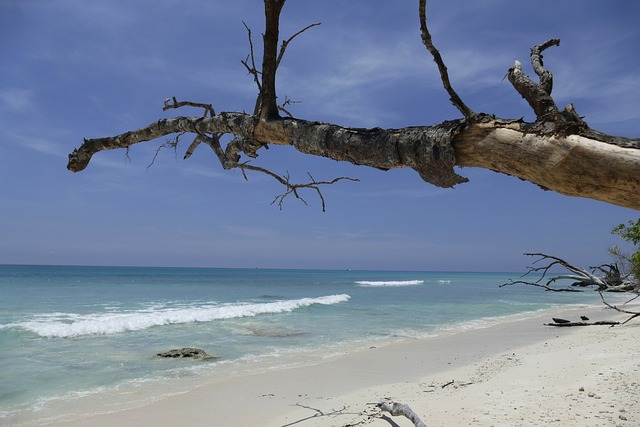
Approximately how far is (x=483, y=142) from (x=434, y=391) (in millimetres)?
5673

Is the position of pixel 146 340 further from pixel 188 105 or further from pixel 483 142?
pixel 483 142

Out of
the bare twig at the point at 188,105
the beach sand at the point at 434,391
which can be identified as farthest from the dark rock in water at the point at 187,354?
the bare twig at the point at 188,105

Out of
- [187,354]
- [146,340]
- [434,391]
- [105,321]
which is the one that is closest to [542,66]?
[434,391]

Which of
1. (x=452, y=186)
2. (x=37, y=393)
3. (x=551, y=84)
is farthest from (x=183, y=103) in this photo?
(x=37, y=393)

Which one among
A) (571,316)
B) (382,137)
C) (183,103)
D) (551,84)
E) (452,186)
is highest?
(183,103)

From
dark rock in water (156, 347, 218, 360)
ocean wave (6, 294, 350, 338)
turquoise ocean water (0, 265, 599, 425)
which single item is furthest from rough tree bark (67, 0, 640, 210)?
ocean wave (6, 294, 350, 338)

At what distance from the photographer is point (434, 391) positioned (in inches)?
259

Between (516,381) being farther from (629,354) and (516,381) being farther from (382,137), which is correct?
(382,137)

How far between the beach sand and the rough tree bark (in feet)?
11.1

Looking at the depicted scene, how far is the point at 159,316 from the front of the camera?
16.2m

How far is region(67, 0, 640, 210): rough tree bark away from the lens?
1523mm

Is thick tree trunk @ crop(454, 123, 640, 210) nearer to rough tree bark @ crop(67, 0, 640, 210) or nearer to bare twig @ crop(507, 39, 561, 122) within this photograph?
rough tree bark @ crop(67, 0, 640, 210)

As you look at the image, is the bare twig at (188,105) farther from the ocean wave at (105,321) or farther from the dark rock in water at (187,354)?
the ocean wave at (105,321)

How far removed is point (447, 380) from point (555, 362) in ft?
6.68
